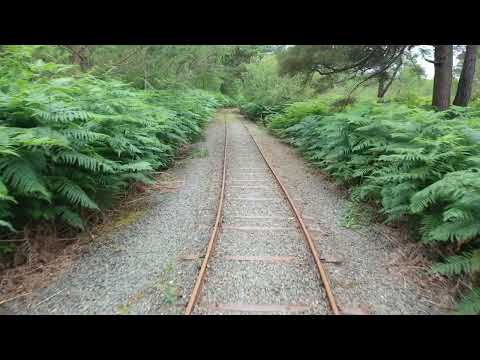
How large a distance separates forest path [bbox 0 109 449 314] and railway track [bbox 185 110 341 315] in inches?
0.8

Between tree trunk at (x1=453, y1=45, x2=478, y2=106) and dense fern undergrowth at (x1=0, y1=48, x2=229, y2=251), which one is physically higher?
tree trunk at (x1=453, y1=45, x2=478, y2=106)

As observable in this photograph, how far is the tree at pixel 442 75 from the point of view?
9256 millimetres

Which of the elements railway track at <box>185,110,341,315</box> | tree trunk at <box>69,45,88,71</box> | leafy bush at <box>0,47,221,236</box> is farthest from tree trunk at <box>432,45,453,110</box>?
tree trunk at <box>69,45,88,71</box>

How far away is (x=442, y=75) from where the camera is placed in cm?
936

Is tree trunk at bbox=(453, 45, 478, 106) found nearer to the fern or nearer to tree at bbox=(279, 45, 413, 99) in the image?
tree at bbox=(279, 45, 413, 99)

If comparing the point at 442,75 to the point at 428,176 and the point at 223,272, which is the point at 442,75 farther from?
the point at 223,272

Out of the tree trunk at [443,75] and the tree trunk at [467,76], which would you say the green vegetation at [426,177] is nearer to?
the tree trunk at [443,75]

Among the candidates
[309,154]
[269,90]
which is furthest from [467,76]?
[269,90]

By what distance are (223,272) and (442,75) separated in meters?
9.74

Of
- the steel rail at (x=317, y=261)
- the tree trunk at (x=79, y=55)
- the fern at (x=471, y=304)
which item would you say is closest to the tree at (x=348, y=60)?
the steel rail at (x=317, y=261)

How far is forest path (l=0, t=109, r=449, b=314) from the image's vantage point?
345cm

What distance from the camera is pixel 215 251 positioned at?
456 centimetres

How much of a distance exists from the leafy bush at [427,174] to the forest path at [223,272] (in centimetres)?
54

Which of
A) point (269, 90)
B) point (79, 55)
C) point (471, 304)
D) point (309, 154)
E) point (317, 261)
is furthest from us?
point (269, 90)
